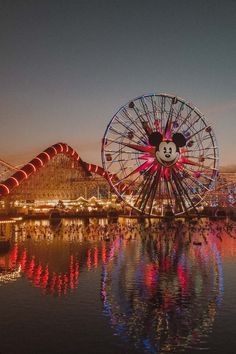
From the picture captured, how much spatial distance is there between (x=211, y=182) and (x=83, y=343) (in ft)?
221

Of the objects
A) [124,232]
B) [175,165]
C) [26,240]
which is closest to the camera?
[26,240]

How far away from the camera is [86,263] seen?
42844 mm

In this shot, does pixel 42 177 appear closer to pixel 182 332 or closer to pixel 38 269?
pixel 38 269

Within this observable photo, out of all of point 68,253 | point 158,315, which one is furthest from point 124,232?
point 158,315

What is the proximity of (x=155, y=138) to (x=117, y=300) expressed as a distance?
5239 centimetres

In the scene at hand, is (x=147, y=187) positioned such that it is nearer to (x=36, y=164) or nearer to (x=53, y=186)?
(x=36, y=164)

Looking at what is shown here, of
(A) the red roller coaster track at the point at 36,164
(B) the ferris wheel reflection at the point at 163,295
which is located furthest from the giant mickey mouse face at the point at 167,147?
(B) the ferris wheel reflection at the point at 163,295

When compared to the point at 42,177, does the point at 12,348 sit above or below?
below

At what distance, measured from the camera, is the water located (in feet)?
72.2

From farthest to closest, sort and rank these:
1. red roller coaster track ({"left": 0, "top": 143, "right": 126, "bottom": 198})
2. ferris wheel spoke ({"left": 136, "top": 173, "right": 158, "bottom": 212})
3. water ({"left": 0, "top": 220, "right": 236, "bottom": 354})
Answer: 1. red roller coaster track ({"left": 0, "top": 143, "right": 126, "bottom": 198})
2. ferris wheel spoke ({"left": 136, "top": 173, "right": 158, "bottom": 212})
3. water ({"left": 0, "top": 220, "right": 236, "bottom": 354})

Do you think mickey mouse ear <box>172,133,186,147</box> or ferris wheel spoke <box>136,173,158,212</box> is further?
ferris wheel spoke <box>136,173,158,212</box>

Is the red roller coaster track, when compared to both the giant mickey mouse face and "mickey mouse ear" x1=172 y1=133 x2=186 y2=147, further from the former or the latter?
"mickey mouse ear" x1=172 y1=133 x2=186 y2=147

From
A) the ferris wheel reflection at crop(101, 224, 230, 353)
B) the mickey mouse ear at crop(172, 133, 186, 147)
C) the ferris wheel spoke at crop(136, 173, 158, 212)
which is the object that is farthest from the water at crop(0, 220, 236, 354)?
the ferris wheel spoke at crop(136, 173, 158, 212)

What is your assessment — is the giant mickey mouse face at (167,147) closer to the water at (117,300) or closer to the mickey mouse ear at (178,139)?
the mickey mouse ear at (178,139)
